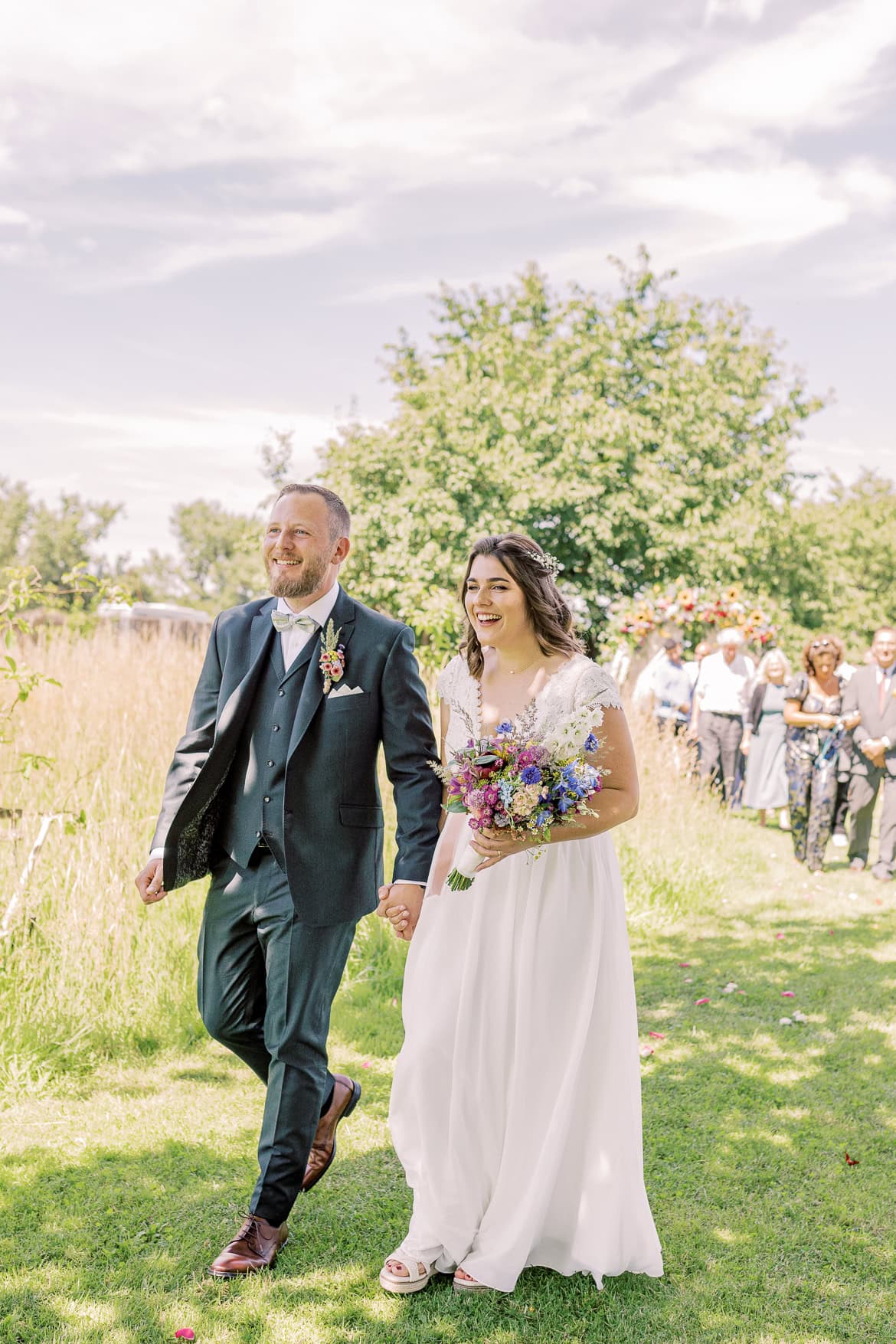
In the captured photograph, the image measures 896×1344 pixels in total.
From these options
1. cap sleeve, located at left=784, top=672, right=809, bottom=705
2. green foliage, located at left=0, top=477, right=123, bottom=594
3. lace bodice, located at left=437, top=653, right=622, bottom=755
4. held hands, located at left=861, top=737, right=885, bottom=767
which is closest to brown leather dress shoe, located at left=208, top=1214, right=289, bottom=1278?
lace bodice, located at left=437, top=653, right=622, bottom=755

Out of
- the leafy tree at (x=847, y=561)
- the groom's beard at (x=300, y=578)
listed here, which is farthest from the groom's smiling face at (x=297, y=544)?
the leafy tree at (x=847, y=561)

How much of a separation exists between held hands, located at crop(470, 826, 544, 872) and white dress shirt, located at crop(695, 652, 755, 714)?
34.2 ft

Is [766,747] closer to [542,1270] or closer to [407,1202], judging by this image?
[407,1202]

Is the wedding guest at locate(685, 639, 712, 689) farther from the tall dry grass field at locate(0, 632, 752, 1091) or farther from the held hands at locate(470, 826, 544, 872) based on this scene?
the held hands at locate(470, 826, 544, 872)

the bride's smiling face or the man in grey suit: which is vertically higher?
the bride's smiling face

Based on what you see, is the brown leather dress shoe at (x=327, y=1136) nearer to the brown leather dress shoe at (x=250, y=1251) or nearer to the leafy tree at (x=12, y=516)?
the brown leather dress shoe at (x=250, y=1251)

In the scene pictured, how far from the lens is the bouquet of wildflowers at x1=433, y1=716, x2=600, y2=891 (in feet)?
9.82

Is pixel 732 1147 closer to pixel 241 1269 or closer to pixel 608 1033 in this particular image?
pixel 608 1033

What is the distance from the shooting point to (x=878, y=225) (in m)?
24.1

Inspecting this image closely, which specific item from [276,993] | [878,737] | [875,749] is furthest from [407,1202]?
[878,737]

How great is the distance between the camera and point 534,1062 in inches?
130

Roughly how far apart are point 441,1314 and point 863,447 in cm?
4788

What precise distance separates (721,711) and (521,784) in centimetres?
1067

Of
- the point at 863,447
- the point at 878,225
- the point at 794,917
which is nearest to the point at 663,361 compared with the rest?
the point at 878,225
